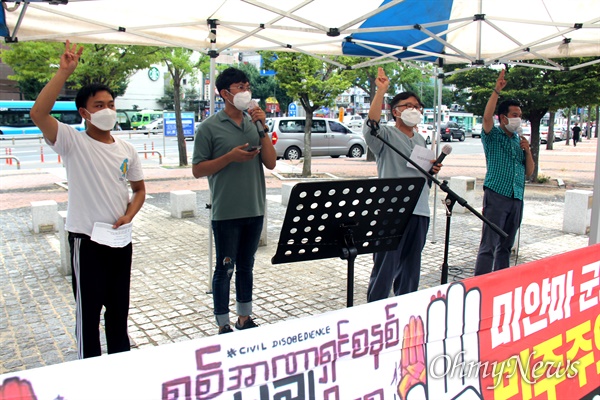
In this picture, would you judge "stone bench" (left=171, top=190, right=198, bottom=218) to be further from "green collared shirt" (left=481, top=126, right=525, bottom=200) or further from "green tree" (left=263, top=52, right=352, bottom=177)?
"green tree" (left=263, top=52, right=352, bottom=177)

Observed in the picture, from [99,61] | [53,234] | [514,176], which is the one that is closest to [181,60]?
[99,61]

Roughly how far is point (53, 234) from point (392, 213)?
6.42 m

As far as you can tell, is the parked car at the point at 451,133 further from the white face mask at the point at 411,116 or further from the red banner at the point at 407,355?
the red banner at the point at 407,355

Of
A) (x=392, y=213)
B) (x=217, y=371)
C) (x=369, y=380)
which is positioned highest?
(x=392, y=213)

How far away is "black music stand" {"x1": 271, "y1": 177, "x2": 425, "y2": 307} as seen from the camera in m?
2.68

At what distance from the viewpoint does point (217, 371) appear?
179 cm

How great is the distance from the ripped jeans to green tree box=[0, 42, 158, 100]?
13471 mm

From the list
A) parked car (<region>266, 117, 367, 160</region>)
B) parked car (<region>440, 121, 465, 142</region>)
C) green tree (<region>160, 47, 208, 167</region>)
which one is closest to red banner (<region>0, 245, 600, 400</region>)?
green tree (<region>160, 47, 208, 167</region>)

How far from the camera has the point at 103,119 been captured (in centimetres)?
290

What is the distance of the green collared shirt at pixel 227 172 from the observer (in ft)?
11.8

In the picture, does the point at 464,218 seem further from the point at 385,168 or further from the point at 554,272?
the point at 554,272

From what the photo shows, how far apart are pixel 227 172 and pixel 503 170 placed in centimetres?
260

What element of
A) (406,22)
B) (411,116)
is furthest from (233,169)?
(406,22)

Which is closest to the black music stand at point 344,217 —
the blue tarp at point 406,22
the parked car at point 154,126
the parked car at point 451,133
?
the blue tarp at point 406,22
